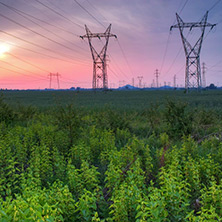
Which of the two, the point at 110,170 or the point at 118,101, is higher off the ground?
the point at 118,101

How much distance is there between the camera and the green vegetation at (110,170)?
3.64 meters

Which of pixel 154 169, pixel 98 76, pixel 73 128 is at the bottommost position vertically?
pixel 154 169

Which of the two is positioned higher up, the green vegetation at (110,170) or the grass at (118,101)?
the grass at (118,101)

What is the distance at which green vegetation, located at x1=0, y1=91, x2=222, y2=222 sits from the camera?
364cm

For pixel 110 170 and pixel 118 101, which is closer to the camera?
pixel 110 170

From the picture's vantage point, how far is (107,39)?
162 feet

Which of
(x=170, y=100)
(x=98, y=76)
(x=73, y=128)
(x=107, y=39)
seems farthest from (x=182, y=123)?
(x=98, y=76)

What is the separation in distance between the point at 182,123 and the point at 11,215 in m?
9.09

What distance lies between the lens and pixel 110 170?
4.96m

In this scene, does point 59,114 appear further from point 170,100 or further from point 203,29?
point 203,29

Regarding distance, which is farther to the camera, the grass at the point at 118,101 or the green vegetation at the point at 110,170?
the grass at the point at 118,101

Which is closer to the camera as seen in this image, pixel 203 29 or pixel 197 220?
pixel 197 220

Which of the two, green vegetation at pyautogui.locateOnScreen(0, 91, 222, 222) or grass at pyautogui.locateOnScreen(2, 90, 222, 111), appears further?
grass at pyautogui.locateOnScreen(2, 90, 222, 111)

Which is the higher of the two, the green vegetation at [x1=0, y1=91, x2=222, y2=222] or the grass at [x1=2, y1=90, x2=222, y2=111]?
the grass at [x1=2, y1=90, x2=222, y2=111]
